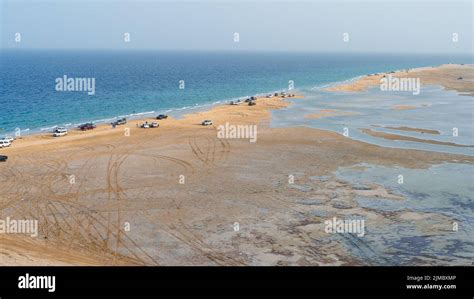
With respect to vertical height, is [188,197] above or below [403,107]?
below

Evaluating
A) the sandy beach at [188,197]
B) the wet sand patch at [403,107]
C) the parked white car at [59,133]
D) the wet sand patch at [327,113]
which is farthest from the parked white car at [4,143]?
the wet sand patch at [403,107]

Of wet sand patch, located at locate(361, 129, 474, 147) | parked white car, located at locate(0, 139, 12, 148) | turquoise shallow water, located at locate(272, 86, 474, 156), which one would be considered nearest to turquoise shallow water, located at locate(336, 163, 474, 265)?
wet sand patch, located at locate(361, 129, 474, 147)

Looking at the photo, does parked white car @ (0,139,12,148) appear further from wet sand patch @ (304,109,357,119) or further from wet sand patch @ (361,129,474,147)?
wet sand patch @ (304,109,357,119)

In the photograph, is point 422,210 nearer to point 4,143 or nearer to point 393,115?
point 4,143

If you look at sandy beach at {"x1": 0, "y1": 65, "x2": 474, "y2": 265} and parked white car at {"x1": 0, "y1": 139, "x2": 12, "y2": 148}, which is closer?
sandy beach at {"x1": 0, "y1": 65, "x2": 474, "y2": 265}

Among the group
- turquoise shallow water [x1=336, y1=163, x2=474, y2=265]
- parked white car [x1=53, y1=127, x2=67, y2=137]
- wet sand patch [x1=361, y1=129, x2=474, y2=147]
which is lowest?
turquoise shallow water [x1=336, y1=163, x2=474, y2=265]

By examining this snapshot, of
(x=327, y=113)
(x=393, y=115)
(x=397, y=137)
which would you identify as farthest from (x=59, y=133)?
(x=393, y=115)

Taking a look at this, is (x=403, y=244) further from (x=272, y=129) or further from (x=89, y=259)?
(x=272, y=129)

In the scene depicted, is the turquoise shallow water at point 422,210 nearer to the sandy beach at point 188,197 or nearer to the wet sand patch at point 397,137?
the sandy beach at point 188,197

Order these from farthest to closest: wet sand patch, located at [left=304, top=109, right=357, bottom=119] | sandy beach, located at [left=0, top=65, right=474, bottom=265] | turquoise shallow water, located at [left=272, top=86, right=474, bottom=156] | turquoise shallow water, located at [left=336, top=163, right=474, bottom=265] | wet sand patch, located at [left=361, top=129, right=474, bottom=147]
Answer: wet sand patch, located at [left=304, top=109, right=357, bottom=119] → turquoise shallow water, located at [left=272, top=86, right=474, bottom=156] → wet sand patch, located at [left=361, top=129, right=474, bottom=147] → sandy beach, located at [left=0, top=65, right=474, bottom=265] → turquoise shallow water, located at [left=336, top=163, right=474, bottom=265]
